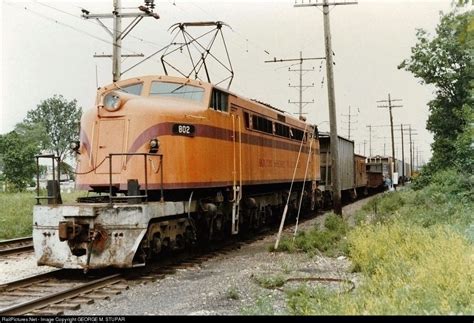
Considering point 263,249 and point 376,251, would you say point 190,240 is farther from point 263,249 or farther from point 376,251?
point 376,251

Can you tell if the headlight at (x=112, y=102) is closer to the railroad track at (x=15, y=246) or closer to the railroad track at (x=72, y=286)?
the railroad track at (x=72, y=286)

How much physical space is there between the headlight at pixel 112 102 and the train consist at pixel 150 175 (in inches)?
0.7

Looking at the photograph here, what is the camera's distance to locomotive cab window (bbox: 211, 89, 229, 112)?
11102 millimetres

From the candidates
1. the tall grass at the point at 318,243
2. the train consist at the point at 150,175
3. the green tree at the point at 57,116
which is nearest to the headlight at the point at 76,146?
the train consist at the point at 150,175

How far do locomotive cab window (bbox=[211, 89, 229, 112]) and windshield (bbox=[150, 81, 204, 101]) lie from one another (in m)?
0.34

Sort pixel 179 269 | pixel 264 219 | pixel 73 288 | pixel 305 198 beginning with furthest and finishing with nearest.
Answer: pixel 305 198 < pixel 264 219 < pixel 179 269 < pixel 73 288

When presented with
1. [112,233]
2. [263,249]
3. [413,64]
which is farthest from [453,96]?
[112,233]

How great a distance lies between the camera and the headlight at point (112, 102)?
9.85m

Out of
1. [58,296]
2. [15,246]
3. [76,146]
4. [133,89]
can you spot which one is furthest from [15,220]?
[58,296]

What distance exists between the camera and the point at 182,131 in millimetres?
10070

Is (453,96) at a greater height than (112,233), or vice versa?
(453,96)

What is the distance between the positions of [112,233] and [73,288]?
1.22 meters

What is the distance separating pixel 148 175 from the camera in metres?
9.69

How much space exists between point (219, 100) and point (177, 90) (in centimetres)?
101
